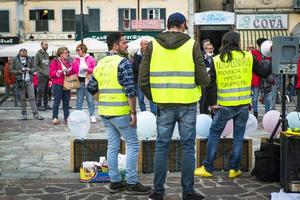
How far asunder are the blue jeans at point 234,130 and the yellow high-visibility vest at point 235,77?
0.35 ft

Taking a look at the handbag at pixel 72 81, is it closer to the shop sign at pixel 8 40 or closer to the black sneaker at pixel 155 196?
the black sneaker at pixel 155 196

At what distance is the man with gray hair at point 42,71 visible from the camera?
16.2 metres

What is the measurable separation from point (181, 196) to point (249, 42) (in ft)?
85.5

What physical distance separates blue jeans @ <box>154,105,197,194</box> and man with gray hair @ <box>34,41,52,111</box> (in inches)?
419

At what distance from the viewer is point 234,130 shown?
723cm

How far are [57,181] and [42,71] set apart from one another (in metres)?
9.41

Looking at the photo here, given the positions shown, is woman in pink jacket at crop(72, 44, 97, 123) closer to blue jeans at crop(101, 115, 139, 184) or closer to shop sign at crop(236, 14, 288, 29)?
blue jeans at crop(101, 115, 139, 184)

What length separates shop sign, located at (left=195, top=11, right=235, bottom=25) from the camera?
105ft

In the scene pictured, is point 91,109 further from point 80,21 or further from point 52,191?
point 80,21

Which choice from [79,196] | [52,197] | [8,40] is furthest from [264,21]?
[52,197]

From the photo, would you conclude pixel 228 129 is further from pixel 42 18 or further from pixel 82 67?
pixel 42 18

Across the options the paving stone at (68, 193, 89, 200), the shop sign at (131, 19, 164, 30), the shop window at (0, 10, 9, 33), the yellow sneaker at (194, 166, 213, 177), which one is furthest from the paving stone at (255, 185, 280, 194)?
the shop window at (0, 10, 9, 33)

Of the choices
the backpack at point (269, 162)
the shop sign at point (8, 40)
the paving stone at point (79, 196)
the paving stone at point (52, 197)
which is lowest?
the paving stone at point (52, 197)

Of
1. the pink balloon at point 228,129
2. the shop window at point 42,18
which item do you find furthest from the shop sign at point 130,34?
the pink balloon at point 228,129
